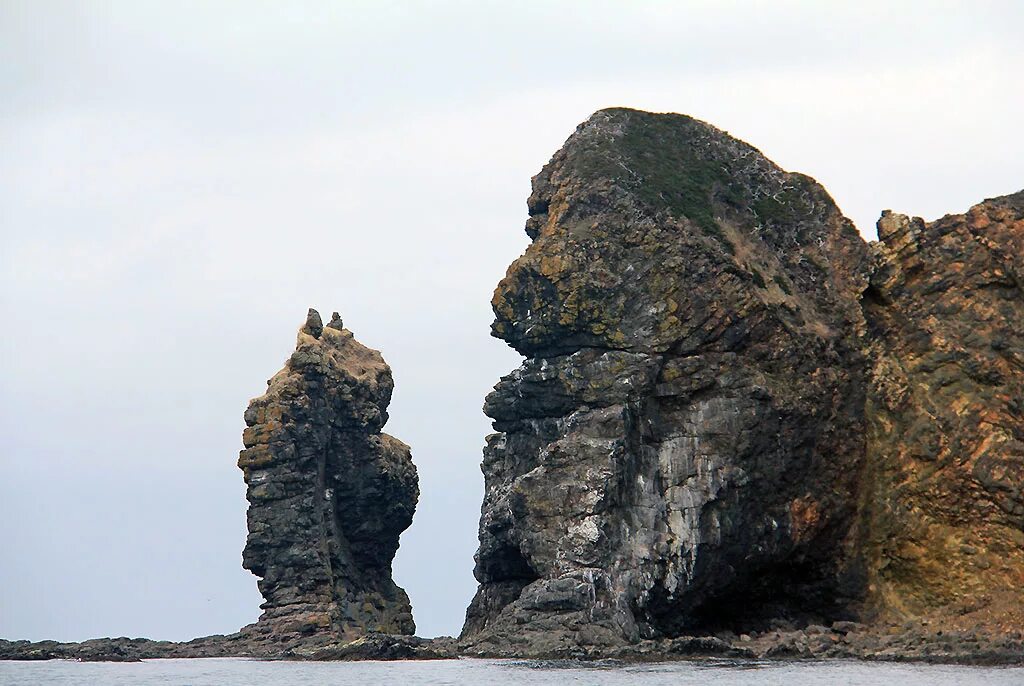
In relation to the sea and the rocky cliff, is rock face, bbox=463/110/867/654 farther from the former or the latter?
the sea

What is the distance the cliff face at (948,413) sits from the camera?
3625 inches

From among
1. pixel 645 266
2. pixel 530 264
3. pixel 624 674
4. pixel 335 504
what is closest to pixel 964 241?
pixel 645 266

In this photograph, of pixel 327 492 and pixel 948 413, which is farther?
pixel 327 492

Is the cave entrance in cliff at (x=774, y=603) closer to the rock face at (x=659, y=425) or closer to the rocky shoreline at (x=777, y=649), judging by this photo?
the rock face at (x=659, y=425)

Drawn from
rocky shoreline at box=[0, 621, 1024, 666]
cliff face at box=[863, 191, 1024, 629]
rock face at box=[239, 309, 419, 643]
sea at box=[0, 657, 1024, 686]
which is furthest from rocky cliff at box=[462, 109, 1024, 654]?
rock face at box=[239, 309, 419, 643]

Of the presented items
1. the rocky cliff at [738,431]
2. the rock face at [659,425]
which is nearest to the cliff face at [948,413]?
the rocky cliff at [738,431]

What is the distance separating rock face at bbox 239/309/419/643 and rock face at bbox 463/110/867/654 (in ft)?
46.5

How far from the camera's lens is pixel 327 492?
369 ft

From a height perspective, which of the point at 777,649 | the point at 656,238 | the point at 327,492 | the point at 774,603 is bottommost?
the point at 777,649

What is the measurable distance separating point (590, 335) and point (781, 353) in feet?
33.9

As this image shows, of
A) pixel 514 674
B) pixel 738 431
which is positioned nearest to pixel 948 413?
pixel 738 431

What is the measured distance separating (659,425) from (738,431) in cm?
410

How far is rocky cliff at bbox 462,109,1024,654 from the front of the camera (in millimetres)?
90625

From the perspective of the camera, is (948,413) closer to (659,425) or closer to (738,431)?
(738,431)
